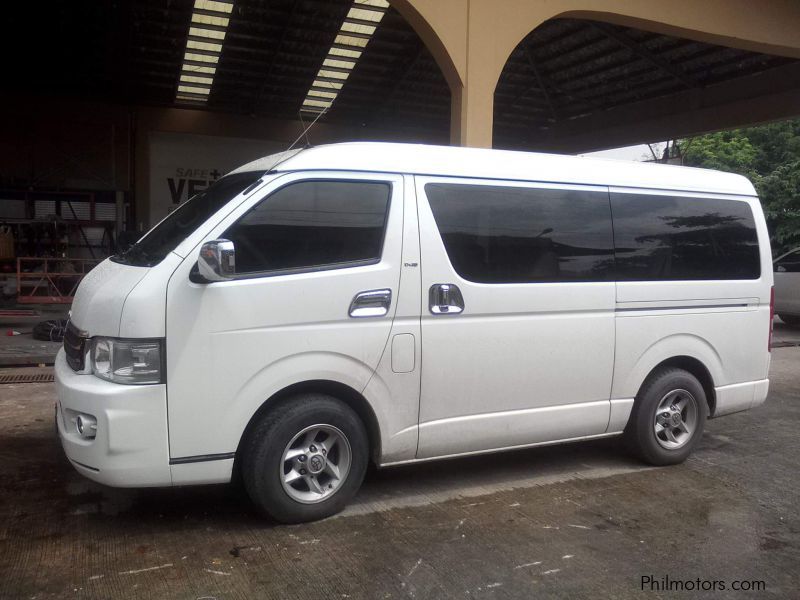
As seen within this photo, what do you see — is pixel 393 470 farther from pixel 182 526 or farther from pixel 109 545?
pixel 109 545

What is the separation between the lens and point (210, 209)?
4176 mm

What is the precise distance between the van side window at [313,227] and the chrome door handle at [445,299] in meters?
0.42

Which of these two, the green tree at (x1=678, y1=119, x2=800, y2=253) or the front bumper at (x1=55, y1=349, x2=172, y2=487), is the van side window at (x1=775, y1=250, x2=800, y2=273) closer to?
the green tree at (x1=678, y1=119, x2=800, y2=253)

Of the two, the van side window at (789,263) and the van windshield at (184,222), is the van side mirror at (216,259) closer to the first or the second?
the van windshield at (184,222)

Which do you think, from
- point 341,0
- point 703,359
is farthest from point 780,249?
point 703,359

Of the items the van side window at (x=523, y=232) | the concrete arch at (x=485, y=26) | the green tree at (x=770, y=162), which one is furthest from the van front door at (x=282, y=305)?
the green tree at (x=770, y=162)

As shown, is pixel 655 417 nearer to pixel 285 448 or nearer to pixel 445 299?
pixel 445 299

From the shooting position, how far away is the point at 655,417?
533cm

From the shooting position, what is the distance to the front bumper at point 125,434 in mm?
3643

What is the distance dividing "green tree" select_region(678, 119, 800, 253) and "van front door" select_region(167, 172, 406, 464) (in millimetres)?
17201

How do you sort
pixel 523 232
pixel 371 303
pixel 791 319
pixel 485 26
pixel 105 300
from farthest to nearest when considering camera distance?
1. pixel 791 319
2. pixel 485 26
3. pixel 523 232
4. pixel 371 303
5. pixel 105 300

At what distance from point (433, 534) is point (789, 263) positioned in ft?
40.9

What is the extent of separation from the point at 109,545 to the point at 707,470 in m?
4.23

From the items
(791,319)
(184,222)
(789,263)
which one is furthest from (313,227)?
(791,319)
